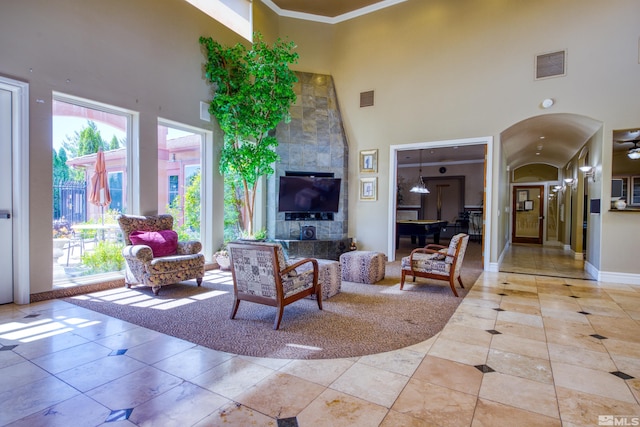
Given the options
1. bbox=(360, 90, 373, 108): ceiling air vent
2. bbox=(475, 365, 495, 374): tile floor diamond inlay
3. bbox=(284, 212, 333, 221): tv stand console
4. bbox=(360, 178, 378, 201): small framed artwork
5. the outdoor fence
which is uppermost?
bbox=(360, 90, 373, 108): ceiling air vent

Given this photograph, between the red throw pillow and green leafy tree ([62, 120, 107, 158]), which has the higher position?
green leafy tree ([62, 120, 107, 158])

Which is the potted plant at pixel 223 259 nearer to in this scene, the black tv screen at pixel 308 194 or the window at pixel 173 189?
the window at pixel 173 189

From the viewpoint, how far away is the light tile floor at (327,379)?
1779 millimetres

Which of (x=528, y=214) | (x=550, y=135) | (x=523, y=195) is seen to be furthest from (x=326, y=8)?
(x=528, y=214)

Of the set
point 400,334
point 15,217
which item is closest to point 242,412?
point 400,334

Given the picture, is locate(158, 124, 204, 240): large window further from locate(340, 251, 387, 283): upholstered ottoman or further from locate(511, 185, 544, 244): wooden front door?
locate(511, 185, 544, 244): wooden front door

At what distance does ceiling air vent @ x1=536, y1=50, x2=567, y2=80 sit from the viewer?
17.0 ft

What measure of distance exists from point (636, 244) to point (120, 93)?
7659 millimetres

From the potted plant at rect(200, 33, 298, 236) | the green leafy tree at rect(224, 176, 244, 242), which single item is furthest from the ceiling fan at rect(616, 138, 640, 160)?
the green leafy tree at rect(224, 176, 244, 242)

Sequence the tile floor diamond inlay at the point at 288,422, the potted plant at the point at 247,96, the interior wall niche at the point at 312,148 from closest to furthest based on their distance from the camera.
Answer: the tile floor diamond inlay at the point at 288,422 → the potted plant at the point at 247,96 → the interior wall niche at the point at 312,148

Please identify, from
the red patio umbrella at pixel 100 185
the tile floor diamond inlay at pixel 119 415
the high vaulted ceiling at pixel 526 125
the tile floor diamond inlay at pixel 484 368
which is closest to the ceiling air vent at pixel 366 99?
the high vaulted ceiling at pixel 526 125

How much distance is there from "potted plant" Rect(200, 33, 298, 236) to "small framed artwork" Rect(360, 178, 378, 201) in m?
2.08

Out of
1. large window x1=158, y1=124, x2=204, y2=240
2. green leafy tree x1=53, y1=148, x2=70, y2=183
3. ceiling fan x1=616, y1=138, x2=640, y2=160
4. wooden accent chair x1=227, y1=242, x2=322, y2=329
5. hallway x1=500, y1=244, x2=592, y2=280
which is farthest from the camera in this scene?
hallway x1=500, y1=244, x2=592, y2=280

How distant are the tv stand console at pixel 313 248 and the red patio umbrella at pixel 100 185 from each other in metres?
2.94
